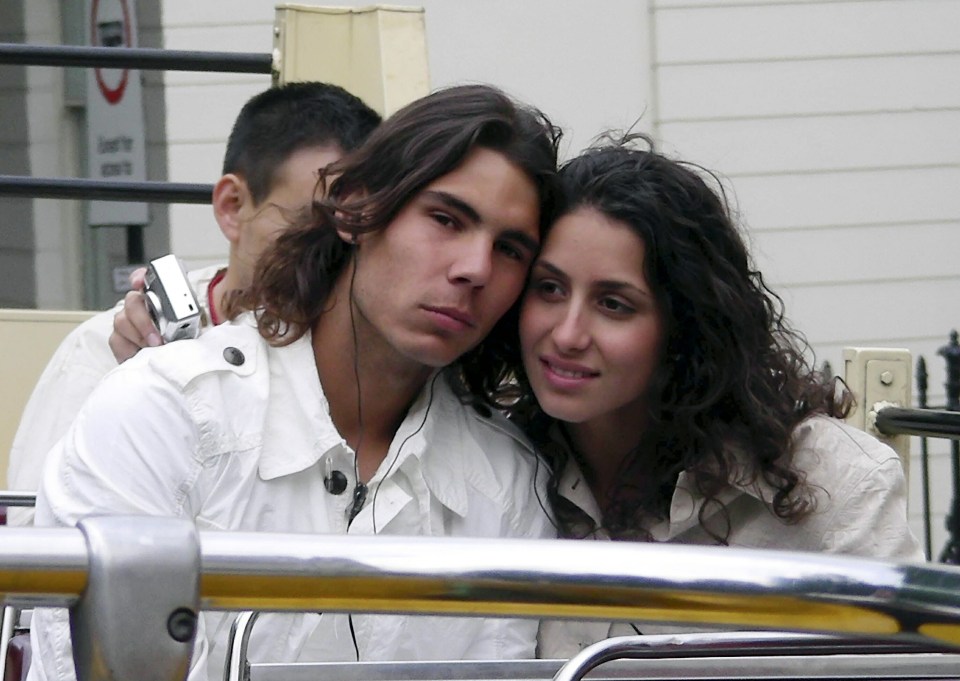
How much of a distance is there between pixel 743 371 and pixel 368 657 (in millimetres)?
808

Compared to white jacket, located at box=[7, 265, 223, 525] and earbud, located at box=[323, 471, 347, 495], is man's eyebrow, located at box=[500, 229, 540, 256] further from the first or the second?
white jacket, located at box=[7, 265, 223, 525]

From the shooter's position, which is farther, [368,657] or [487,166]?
[487,166]

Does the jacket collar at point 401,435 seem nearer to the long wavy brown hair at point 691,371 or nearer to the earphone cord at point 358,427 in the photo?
the earphone cord at point 358,427

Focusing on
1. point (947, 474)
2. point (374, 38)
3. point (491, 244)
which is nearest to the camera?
point (491, 244)

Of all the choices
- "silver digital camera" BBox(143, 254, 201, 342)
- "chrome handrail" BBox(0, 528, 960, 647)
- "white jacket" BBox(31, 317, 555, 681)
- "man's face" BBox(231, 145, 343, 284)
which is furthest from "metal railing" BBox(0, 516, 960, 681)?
"man's face" BBox(231, 145, 343, 284)

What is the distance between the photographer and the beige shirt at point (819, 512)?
246 centimetres

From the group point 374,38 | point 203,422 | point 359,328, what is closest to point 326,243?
point 359,328

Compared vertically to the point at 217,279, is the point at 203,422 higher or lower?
lower

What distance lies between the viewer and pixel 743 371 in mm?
2631

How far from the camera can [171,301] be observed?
273 cm

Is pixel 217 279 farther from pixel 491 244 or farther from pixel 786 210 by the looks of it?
pixel 786 210

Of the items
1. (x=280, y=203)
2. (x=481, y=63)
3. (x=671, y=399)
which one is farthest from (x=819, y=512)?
(x=481, y=63)

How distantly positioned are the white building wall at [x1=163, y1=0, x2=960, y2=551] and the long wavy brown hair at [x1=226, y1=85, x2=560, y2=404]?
12.7 feet

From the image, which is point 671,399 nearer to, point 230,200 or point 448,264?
point 448,264
